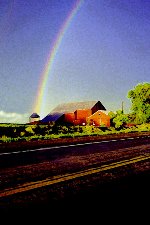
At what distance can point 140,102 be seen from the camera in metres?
Answer: 80.3

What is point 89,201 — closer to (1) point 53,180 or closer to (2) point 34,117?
(1) point 53,180

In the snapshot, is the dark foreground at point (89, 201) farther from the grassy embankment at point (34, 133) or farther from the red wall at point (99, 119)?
the red wall at point (99, 119)

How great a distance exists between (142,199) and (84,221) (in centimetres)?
142

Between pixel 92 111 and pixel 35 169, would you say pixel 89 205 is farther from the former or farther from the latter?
pixel 92 111

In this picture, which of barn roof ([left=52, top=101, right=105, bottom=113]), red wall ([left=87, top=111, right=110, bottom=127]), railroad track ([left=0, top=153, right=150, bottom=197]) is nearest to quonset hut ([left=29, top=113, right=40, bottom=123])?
barn roof ([left=52, top=101, right=105, bottom=113])

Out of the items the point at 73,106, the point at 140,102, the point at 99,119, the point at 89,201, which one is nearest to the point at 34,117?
the point at 73,106

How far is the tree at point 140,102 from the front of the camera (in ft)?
258

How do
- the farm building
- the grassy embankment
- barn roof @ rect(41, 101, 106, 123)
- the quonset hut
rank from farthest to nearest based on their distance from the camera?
the quonset hut, barn roof @ rect(41, 101, 106, 123), the farm building, the grassy embankment

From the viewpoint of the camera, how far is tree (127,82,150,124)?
78562 mm

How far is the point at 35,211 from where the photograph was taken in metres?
3.84

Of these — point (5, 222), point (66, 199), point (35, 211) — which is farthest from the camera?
point (66, 199)

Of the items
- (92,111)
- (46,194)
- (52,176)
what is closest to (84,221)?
(46,194)

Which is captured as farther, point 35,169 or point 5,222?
point 35,169

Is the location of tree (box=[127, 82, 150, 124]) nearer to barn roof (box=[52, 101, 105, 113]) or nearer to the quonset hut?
barn roof (box=[52, 101, 105, 113])
